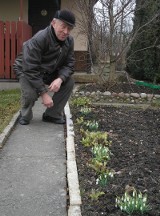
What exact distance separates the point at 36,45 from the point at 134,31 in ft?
16.4

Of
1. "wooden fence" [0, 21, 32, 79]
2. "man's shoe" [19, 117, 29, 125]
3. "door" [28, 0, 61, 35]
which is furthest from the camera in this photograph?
"door" [28, 0, 61, 35]

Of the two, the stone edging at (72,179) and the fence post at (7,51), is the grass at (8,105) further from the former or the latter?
the stone edging at (72,179)

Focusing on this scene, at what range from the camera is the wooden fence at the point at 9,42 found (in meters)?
9.80

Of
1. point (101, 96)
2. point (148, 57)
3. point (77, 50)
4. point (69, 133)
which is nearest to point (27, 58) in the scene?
point (69, 133)

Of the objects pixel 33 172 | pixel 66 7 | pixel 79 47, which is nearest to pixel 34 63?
pixel 33 172

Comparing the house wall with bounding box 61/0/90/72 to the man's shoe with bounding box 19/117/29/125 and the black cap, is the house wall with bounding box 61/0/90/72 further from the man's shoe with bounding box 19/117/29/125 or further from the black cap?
the black cap

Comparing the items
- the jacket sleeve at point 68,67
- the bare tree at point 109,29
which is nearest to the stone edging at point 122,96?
the bare tree at point 109,29

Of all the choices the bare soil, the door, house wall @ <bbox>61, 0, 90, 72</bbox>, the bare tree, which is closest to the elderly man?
the bare soil

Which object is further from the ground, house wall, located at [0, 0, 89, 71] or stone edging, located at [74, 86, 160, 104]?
house wall, located at [0, 0, 89, 71]

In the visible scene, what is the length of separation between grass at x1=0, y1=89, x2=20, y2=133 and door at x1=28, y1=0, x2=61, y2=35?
4249mm

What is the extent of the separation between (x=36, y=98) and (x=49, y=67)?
0.51 m

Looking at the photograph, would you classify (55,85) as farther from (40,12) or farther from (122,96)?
(40,12)

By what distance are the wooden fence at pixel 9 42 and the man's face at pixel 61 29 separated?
159 inches

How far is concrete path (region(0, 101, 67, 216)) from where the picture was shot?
3.57 metres
